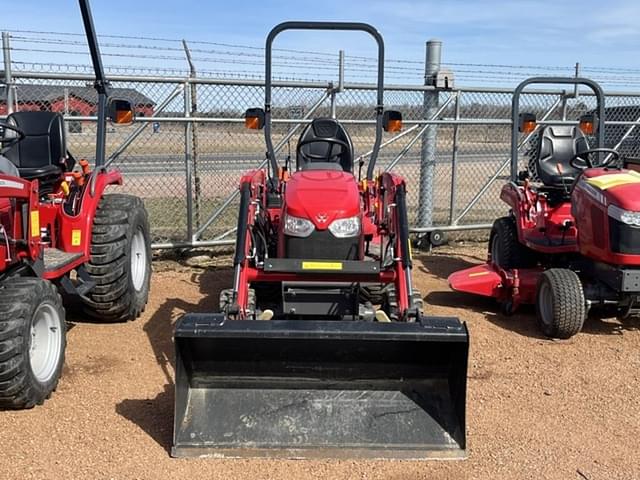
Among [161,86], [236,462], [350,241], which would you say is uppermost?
[161,86]

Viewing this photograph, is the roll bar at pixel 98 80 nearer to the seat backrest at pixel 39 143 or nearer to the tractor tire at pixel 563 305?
the seat backrest at pixel 39 143

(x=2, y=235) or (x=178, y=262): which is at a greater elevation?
(x=2, y=235)

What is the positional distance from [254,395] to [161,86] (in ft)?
14.7

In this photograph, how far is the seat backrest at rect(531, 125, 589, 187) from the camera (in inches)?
254

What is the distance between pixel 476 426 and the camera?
→ 12.3 feet

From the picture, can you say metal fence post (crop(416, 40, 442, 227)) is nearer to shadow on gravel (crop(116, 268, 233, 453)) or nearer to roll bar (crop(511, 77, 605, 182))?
roll bar (crop(511, 77, 605, 182))

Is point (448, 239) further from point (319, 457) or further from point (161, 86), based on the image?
point (319, 457)

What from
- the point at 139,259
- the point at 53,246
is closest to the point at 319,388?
the point at 53,246

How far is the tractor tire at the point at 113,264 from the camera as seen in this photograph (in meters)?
5.13

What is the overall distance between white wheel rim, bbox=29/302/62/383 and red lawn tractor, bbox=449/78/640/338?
124 inches

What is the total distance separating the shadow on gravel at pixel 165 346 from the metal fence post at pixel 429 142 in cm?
253

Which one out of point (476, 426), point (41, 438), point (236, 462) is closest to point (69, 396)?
point (41, 438)

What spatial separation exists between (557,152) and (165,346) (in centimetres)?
391

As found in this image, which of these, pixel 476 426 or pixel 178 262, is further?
pixel 178 262
